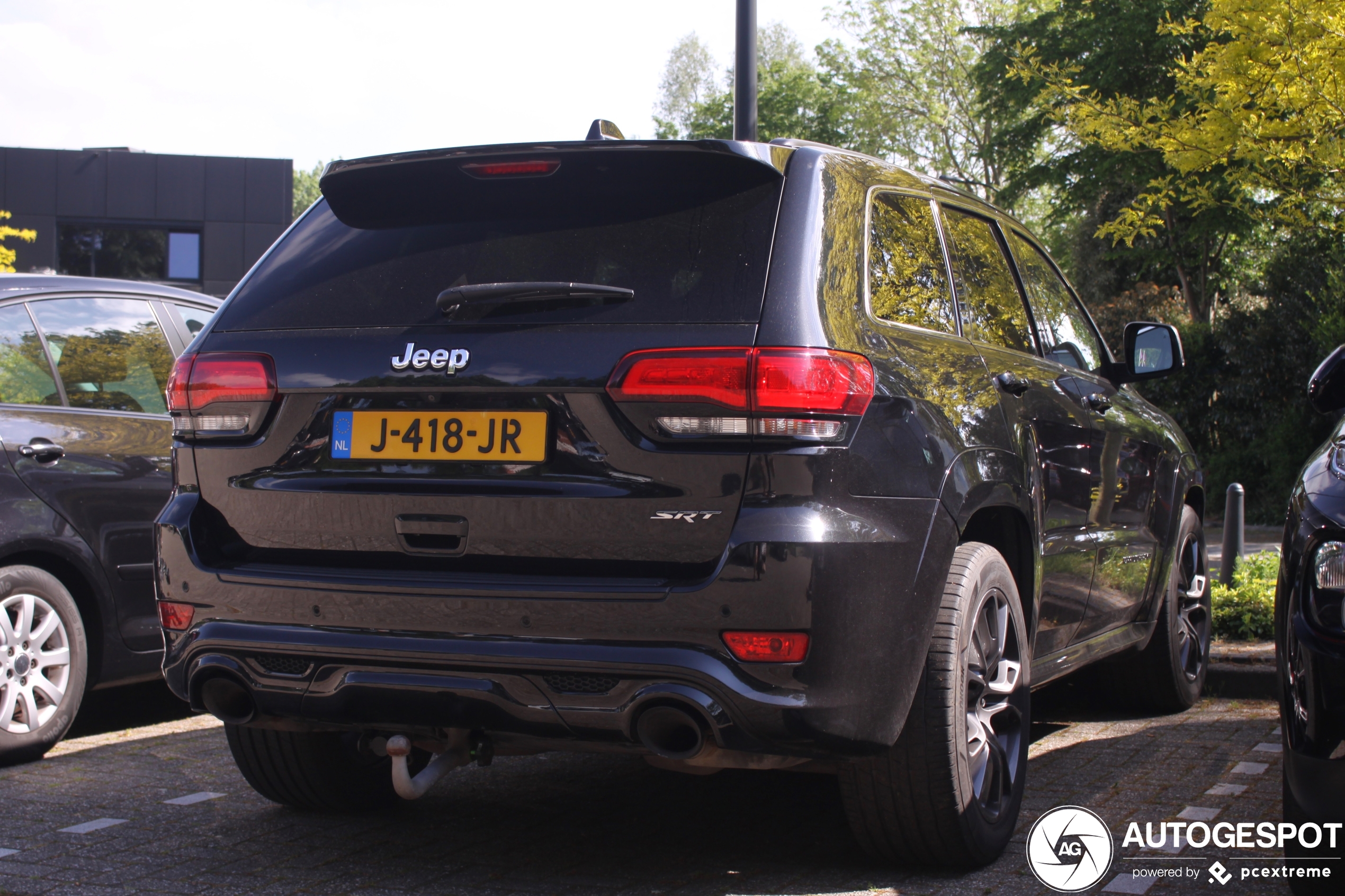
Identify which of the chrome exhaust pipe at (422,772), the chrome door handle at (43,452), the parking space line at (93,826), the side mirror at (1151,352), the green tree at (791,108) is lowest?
the parking space line at (93,826)

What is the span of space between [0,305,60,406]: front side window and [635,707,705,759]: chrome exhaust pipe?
10.9 feet

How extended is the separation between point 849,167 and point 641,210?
660mm

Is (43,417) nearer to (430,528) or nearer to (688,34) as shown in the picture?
(430,528)

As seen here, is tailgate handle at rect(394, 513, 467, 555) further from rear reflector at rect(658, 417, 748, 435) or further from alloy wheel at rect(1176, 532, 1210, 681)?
alloy wheel at rect(1176, 532, 1210, 681)

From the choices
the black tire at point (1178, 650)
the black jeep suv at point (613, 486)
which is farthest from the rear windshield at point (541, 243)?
the black tire at point (1178, 650)

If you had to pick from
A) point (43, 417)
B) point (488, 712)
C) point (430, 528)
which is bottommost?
point (488, 712)

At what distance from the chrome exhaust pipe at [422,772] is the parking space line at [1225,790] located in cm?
240

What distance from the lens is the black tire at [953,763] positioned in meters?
3.29

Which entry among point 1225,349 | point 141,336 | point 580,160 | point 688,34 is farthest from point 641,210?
point 688,34

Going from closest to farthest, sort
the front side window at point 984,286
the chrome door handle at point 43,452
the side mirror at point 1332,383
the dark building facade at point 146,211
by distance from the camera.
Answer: the side mirror at point 1332,383
the front side window at point 984,286
the chrome door handle at point 43,452
the dark building facade at point 146,211

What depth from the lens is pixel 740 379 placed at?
9.63 ft

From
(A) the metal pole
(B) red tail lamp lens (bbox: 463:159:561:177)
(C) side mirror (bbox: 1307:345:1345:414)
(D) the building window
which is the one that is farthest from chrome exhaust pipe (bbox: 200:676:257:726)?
(D) the building window

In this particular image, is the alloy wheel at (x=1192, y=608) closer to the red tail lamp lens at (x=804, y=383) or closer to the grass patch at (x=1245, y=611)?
the grass patch at (x=1245, y=611)

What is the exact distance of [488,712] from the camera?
120 inches
